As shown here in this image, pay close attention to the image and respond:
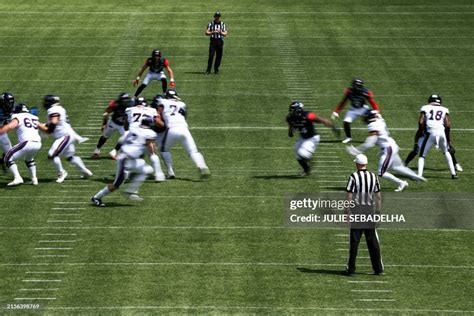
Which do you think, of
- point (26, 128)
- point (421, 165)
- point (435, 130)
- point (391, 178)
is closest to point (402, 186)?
point (391, 178)

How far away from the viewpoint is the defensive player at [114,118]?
2139cm

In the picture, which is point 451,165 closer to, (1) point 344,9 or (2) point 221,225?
(2) point 221,225

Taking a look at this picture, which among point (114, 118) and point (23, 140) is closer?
point (23, 140)

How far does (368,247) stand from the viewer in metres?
15.1

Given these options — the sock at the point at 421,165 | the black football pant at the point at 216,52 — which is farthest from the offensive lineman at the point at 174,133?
the black football pant at the point at 216,52

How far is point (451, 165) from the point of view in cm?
2053

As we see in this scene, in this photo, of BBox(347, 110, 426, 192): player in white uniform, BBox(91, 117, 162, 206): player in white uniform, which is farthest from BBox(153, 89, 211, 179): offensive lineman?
BBox(347, 110, 426, 192): player in white uniform

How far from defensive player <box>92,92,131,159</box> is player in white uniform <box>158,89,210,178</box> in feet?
3.65

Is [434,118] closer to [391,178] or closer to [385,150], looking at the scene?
[385,150]

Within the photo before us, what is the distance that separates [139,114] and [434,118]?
545 centimetres

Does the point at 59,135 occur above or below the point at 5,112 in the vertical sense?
below

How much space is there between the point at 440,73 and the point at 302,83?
4.06 m

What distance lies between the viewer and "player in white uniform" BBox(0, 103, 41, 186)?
776 inches

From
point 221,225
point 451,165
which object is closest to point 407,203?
point 451,165
